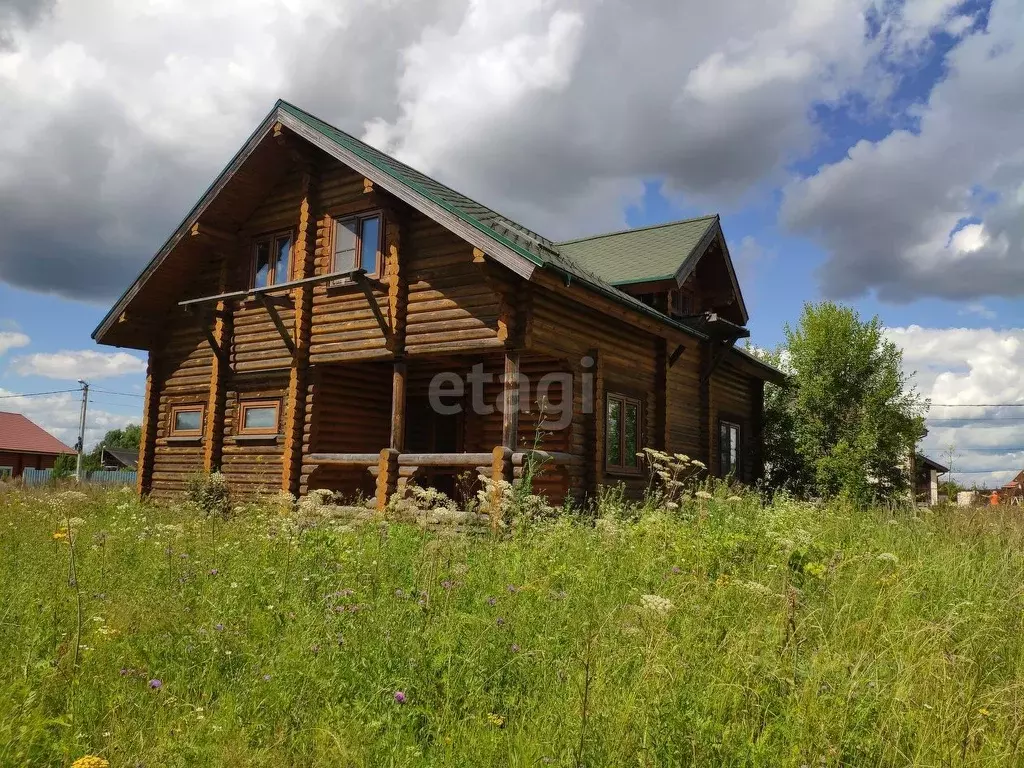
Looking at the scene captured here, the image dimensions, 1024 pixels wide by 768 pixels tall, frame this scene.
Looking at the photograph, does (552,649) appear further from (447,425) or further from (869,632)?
(447,425)

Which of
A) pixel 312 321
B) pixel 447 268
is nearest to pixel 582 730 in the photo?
pixel 447 268

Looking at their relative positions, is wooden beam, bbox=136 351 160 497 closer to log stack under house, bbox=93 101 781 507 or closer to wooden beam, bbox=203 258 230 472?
log stack under house, bbox=93 101 781 507

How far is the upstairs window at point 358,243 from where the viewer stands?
13.6 metres

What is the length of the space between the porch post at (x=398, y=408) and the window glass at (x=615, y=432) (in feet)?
13.2

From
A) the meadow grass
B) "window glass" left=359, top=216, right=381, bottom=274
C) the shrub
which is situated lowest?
the meadow grass

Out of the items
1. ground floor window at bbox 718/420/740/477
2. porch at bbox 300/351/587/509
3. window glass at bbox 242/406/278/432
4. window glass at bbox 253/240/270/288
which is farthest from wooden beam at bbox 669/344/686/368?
window glass at bbox 253/240/270/288

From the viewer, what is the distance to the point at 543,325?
11.9m

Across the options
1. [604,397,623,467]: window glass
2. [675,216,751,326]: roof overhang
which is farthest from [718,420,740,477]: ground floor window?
[604,397,623,467]: window glass

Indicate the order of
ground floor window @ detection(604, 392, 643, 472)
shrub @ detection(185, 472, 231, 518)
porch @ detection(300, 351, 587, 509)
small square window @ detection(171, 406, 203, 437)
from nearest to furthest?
1. porch @ detection(300, 351, 587, 509)
2. ground floor window @ detection(604, 392, 643, 472)
3. shrub @ detection(185, 472, 231, 518)
4. small square window @ detection(171, 406, 203, 437)

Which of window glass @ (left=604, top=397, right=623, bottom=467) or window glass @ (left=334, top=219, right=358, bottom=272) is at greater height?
window glass @ (left=334, top=219, right=358, bottom=272)

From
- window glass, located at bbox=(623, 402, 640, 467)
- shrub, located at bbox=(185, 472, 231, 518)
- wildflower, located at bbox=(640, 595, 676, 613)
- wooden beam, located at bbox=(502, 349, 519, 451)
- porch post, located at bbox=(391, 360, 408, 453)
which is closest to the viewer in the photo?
wildflower, located at bbox=(640, 595, 676, 613)

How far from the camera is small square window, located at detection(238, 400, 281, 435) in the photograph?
48.5 ft

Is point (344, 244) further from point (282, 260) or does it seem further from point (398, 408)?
point (398, 408)

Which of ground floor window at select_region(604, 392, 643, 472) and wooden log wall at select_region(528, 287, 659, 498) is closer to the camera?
wooden log wall at select_region(528, 287, 659, 498)
